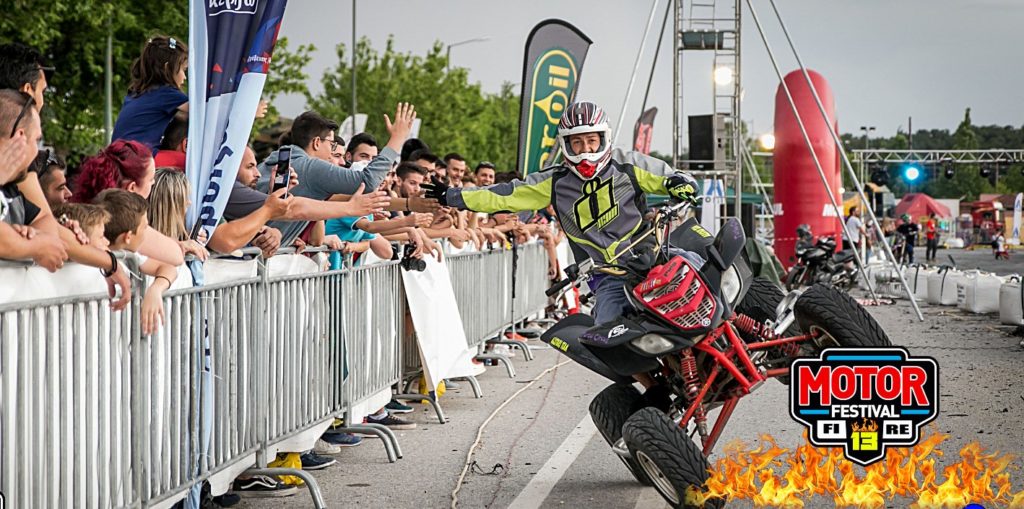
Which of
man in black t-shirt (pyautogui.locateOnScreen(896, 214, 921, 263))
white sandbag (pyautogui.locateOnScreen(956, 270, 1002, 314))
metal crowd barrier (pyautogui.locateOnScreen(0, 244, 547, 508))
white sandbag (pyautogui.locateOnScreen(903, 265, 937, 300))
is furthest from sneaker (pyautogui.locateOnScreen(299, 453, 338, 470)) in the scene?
man in black t-shirt (pyautogui.locateOnScreen(896, 214, 921, 263))

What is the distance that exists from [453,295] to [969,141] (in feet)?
384

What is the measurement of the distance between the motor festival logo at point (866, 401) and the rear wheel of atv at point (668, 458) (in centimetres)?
63

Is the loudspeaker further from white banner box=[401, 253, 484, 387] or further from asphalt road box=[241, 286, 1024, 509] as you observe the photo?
white banner box=[401, 253, 484, 387]

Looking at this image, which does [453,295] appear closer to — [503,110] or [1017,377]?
[1017,377]

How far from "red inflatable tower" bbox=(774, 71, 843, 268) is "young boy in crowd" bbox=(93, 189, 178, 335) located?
2842 cm

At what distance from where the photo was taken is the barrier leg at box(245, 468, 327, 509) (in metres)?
6.61

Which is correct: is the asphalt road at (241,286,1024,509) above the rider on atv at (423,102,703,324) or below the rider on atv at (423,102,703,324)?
below

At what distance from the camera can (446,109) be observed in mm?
59031

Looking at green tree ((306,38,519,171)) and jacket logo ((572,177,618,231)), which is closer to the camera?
jacket logo ((572,177,618,231))

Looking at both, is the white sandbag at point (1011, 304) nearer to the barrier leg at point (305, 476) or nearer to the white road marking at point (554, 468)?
the white road marking at point (554, 468)

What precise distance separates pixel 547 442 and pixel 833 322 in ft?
8.26

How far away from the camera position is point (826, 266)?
941 inches

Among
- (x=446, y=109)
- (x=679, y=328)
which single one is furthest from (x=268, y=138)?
(x=679, y=328)

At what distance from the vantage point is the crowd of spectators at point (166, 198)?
5004mm
